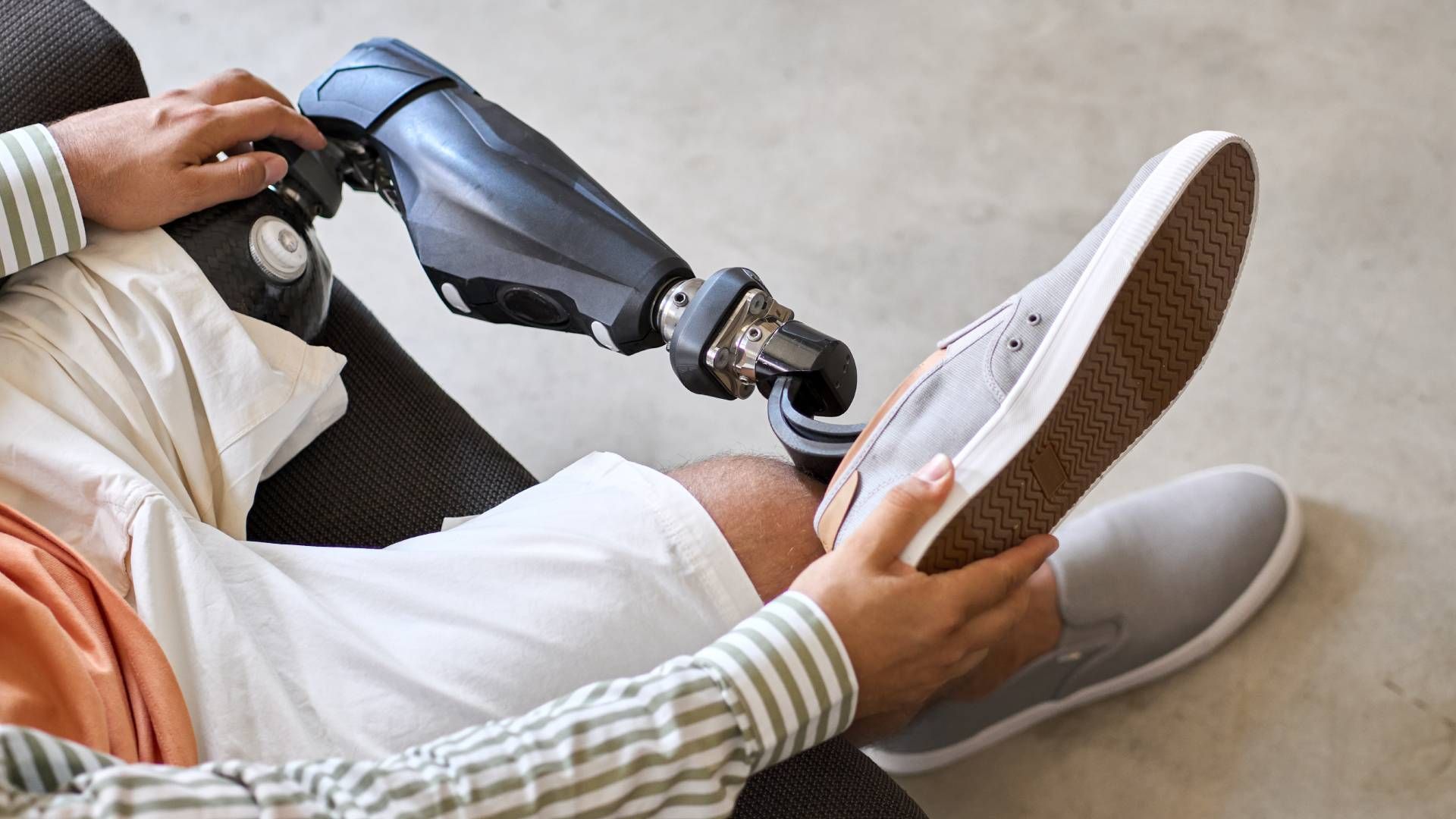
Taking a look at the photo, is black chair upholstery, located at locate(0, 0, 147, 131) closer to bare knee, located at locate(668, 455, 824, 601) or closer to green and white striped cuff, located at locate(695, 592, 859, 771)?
bare knee, located at locate(668, 455, 824, 601)

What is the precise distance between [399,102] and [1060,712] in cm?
73

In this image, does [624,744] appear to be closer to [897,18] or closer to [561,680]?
[561,680]

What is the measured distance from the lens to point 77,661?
58 cm

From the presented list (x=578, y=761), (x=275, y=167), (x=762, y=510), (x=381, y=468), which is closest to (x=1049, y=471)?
(x=762, y=510)

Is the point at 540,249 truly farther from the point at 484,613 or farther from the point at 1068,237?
the point at 1068,237

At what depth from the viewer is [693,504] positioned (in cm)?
68

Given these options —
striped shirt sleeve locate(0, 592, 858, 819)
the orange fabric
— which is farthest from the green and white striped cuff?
the orange fabric

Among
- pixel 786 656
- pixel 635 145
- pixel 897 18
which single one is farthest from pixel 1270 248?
pixel 786 656

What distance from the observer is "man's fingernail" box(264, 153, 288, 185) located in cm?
80

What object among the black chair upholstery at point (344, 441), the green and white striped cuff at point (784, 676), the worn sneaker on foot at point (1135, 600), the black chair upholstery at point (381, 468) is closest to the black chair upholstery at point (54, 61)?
the black chair upholstery at point (344, 441)

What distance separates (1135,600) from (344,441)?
64cm

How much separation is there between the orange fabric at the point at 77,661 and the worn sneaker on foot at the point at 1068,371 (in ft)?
1.21

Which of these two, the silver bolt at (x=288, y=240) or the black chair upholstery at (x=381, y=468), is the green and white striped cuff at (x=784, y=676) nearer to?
the black chair upholstery at (x=381, y=468)

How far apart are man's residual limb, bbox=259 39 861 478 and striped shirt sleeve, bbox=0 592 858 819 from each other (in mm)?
183
